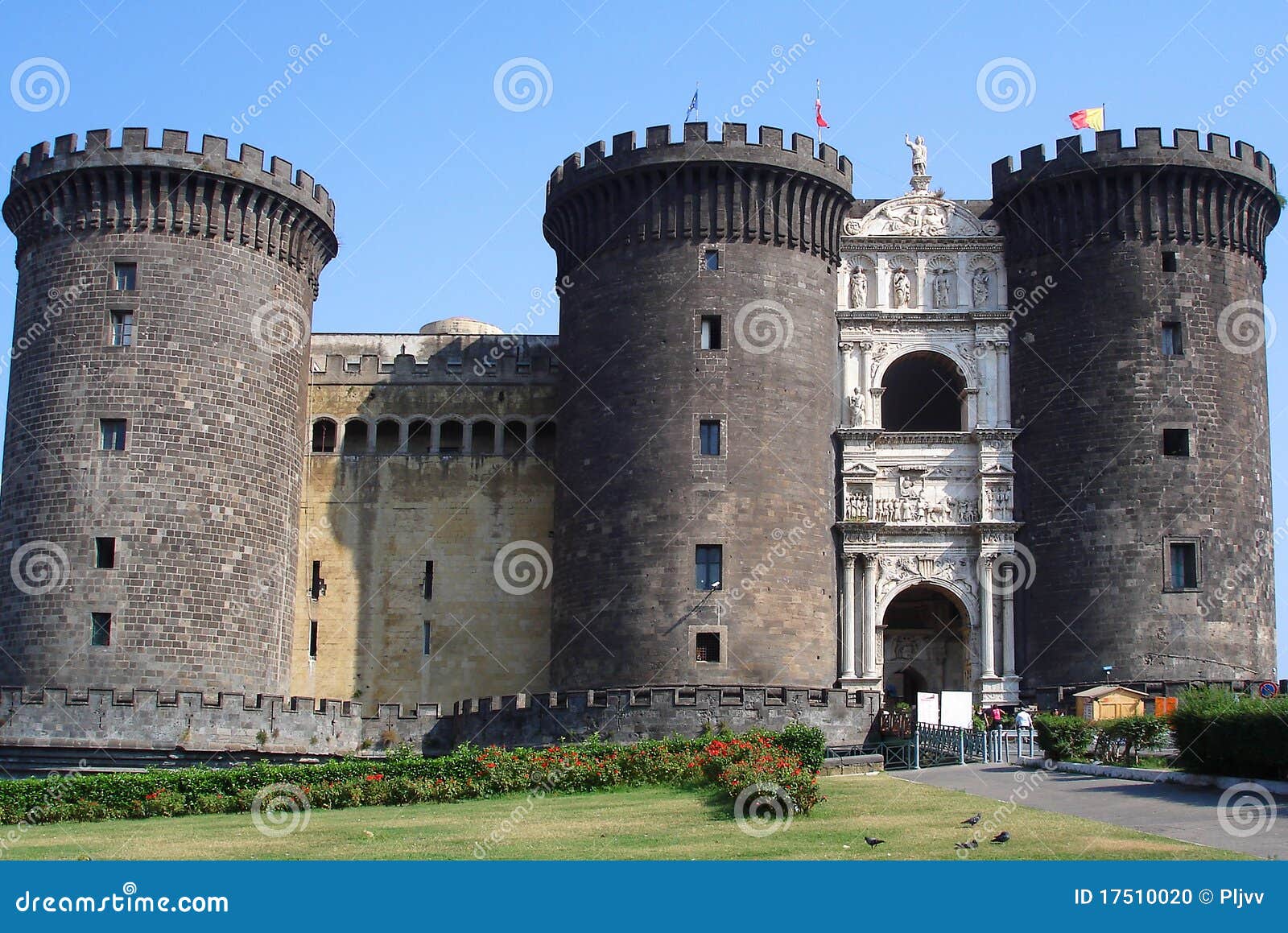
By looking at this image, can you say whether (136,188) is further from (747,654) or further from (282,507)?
(747,654)

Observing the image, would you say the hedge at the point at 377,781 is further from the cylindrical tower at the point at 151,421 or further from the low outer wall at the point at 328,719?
the cylindrical tower at the point at 151,421

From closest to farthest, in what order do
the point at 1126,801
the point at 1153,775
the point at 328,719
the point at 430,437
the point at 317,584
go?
1. the point at 1126,801
2. the point at 1153,775
3. the point at 328,719
4. the point at 317,584
5. the point at 430,437

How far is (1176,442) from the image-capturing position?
49281 mm

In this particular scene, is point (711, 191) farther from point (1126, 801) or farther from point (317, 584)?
point (1126, 801)

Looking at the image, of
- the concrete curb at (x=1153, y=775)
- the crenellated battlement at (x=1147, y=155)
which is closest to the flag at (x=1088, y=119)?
the crenellated battlement at (x=1147, y=155)

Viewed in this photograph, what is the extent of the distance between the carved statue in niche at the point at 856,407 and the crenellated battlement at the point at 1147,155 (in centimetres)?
778

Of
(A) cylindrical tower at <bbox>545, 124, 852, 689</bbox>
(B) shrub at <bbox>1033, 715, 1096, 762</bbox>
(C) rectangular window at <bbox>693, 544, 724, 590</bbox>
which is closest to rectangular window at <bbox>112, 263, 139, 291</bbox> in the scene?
(A) cylindrical tower at <bbox>545, 124, 852, 689</bbox>

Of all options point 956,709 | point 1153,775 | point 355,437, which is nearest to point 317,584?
point 355,437

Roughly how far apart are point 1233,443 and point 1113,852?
2799 centimetres

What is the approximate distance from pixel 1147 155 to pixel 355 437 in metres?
24.9

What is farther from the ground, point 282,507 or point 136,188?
point 136,188

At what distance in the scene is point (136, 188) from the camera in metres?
49.2

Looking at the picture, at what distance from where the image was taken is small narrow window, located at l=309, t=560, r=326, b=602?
2098 inches

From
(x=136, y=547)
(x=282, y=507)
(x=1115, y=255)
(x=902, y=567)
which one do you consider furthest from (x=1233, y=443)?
(x=136, y=547)
